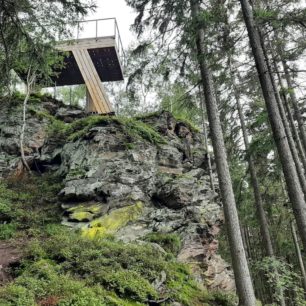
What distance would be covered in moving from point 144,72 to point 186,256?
5891 millimetres

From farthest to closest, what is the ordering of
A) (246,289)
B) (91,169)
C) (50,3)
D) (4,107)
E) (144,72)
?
(4,107) < (91,169) < (144,72) < (50,3) < (246,289)

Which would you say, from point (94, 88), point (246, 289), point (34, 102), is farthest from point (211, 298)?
point (34, 102)

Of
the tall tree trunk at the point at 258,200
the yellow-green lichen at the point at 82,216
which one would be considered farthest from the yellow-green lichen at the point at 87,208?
the tall tree trunk at the point at 258,200

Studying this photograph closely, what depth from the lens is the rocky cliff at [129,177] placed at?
1059 cm

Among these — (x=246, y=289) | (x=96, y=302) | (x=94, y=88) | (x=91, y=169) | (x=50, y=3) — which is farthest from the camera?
(x=94, y=88)

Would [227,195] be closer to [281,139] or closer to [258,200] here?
[281,139]

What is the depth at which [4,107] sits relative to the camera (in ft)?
56.1

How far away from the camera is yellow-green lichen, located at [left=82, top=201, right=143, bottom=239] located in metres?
9.77

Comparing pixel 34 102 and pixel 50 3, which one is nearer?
pixel 50 3

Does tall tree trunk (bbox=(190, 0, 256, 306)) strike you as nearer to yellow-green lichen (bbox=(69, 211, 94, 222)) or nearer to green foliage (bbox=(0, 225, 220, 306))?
green foliage (bbox=(0, 225, 220, 306))

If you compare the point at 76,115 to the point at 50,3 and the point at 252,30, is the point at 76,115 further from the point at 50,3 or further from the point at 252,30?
the point at 252,30

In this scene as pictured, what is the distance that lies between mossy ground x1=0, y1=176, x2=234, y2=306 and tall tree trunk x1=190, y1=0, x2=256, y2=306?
4.20 feet

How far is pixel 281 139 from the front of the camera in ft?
23.0

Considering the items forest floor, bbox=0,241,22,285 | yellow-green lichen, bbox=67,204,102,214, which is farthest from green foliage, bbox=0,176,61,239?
forest floor, bbox=0,241,22,285
